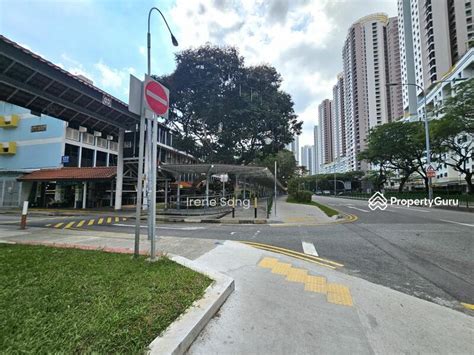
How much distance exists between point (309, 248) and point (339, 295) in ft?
10.4

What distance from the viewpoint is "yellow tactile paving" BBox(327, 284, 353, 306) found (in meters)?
3.61

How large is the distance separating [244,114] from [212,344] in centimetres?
2385

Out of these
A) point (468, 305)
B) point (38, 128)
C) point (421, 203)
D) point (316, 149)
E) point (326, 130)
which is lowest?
point (468, 305)

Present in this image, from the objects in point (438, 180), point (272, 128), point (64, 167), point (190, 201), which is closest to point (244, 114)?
point (272, 128)

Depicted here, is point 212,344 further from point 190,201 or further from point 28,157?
point 28,157

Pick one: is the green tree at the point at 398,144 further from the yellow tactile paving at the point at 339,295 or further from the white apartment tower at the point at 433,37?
the white apartment tower at the point at 433,37

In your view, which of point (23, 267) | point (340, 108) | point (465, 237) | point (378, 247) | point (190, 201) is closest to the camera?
point (23, 267)

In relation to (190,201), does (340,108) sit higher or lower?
higher

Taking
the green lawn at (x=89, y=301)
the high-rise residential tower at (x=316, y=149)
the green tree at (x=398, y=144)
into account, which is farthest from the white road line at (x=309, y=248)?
the high-rise residential tower at (x=316, y=149)

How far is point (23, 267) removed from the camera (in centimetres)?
441

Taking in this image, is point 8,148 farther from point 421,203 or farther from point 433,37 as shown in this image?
point 433,37

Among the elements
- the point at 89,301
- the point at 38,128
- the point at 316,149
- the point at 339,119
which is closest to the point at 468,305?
the point at 89,301

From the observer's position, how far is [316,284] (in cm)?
426

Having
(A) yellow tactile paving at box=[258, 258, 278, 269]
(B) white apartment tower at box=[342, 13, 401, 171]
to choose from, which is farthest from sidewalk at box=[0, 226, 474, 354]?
(B) white apartment tower at box=[342, 13, 401, 171]
